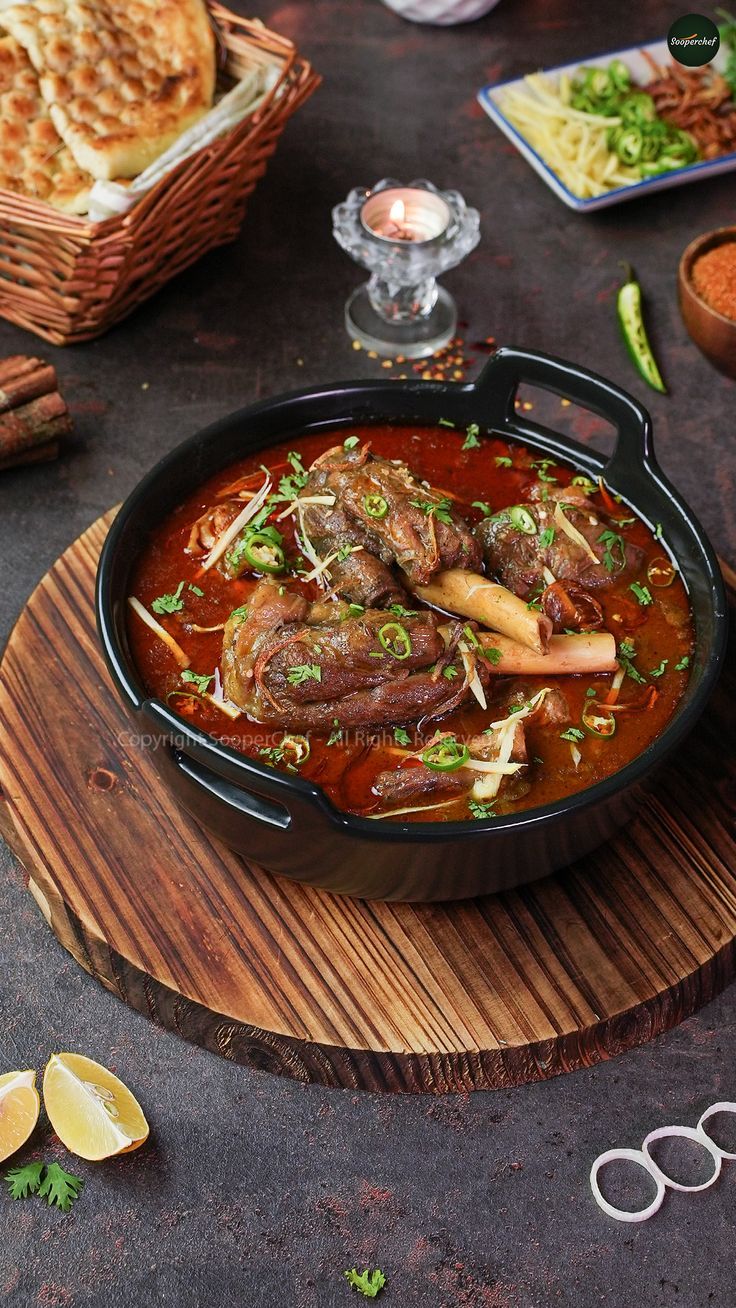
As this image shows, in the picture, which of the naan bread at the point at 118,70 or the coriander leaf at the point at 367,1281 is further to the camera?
the naan bread at the point at 118,70

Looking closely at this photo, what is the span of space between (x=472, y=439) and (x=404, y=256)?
1441mm

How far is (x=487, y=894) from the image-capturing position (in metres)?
3.63

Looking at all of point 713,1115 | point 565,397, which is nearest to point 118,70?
point 565,397

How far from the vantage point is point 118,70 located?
5.20 meters

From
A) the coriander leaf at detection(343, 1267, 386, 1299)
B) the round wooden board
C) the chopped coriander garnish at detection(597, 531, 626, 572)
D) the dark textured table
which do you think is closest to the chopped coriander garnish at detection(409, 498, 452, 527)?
the chopped coriander garnish at detection(597, 531, 626, 572)

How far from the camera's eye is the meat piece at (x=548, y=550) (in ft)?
12.5

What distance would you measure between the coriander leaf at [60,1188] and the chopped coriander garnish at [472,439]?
248 cm

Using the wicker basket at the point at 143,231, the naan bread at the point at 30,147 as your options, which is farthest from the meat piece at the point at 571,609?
the naan bread at the point at 30,147

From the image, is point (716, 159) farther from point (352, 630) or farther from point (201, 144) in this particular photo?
point (352, 630)

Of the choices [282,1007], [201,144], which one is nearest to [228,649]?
[282,1007]

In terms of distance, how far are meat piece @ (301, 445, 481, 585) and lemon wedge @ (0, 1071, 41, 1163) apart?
5.60 ft

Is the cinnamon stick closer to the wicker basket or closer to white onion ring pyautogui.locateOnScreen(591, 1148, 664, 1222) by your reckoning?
the wicker basket

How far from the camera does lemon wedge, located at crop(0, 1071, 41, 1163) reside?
10.9ft

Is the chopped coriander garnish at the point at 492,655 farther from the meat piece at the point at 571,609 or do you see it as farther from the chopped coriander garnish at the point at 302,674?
the chopped coriander garnish at the point at 302,674
